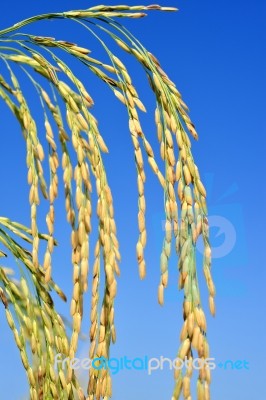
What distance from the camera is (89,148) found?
171cm

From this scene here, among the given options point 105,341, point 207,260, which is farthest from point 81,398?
point 207,260

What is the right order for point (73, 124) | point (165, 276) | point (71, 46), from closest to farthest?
point (165, 276), point (73, 124), point (71, 46)

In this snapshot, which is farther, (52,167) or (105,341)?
(52,167)

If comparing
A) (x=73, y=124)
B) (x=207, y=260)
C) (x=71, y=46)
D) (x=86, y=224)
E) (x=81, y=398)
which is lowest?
(x=81, y=398)

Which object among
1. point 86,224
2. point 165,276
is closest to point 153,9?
point 86,224

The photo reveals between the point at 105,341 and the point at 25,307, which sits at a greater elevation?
the point at 25,307

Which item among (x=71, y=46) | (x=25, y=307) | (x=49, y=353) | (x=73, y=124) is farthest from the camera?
(x=25, y=307)

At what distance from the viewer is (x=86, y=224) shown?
162cm

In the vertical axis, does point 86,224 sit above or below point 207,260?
above

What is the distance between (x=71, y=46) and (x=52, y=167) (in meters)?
0.37

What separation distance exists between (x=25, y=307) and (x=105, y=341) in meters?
0.73

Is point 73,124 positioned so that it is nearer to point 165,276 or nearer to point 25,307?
point 165,276

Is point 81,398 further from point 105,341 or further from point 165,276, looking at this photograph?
point 165,276

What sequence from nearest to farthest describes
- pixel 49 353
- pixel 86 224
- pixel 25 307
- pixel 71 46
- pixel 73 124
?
pixel 86 224 → pixel 73 124 → pixel 71 46 → pixel 49 353 → pixel 25 307
